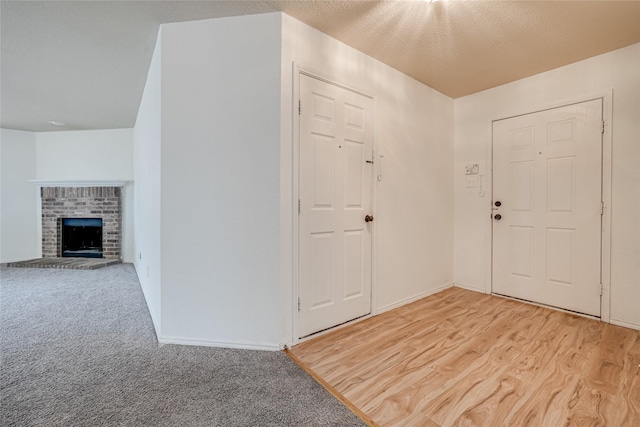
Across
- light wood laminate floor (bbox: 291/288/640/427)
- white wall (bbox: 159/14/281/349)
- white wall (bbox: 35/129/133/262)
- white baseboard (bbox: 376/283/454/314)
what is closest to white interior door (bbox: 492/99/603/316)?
light wood laminate floor (bbox: 291/288/640/427)

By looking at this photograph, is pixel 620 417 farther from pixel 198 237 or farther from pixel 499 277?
pixel 198 237

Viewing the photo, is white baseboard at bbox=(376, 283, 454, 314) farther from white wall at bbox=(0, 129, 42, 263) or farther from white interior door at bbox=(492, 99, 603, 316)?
white wall at bbox=(0, 129, 42, 263)

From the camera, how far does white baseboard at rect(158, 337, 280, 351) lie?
2103 millimetres

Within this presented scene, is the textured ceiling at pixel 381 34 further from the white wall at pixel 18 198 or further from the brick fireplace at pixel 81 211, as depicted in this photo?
the white wall at pixel 18 198

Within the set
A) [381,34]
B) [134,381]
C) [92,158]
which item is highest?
[381,34]

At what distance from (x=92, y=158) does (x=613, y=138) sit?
7.45 meters

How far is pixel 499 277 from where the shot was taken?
3.33 metres

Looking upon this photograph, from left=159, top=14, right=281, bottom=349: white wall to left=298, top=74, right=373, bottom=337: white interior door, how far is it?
10.5 inches

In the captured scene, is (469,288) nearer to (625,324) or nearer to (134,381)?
(625,324)

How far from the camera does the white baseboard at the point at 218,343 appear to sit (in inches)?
82.8

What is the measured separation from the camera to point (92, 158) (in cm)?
538

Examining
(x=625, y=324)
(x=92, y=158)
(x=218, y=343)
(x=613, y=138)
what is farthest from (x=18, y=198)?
(x=625, y=324)

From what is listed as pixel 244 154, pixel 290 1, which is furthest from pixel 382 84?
pixel 244 154

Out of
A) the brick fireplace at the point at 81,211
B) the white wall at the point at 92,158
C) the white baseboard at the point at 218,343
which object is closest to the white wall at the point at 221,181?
the white baseboard at the point at 218,343
